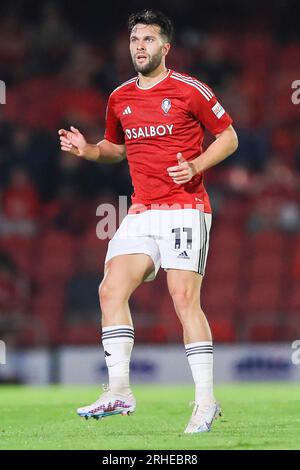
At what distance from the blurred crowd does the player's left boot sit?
8.43m

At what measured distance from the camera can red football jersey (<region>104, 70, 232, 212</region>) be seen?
21.3ft

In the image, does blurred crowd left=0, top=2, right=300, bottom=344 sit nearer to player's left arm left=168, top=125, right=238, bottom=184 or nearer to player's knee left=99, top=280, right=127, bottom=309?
player's knee left=99, top=280, right=127, bottom=309

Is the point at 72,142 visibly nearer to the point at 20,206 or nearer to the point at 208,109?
the point at 208,109

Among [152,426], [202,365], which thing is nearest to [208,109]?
[202,365]

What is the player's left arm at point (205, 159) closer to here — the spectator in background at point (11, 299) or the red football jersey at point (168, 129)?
the red football jersey at point (168, 129)

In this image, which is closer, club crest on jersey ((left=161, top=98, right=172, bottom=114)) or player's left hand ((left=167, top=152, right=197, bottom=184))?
player's left hand ((left=167, top=152, right=197, bottom=184))

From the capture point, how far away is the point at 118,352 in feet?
20.9

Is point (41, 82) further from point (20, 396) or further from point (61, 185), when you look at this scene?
point (20, 396)

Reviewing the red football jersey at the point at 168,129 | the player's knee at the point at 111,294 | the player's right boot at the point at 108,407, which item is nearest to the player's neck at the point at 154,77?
the red football jersey at the point at 168,129

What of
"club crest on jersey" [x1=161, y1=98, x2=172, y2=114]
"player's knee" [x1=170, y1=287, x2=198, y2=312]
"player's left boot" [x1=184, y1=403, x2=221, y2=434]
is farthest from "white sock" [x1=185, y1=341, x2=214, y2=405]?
"club crest on jersey" [x1=161, y1=98, x2=172, y2=114]

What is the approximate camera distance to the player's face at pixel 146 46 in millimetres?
6461

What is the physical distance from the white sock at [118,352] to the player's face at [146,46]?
1.51 meters

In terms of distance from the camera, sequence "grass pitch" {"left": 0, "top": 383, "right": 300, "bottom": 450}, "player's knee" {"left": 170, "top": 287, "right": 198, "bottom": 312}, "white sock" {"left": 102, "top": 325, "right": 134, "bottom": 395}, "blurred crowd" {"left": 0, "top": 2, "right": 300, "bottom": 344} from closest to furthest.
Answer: "grass pitch" {"left": 0, "top": 383, "right": 300, "bottom": 450} < "player's knee" {"left": 170, "top": 287, "right": 198, "bottom": 312} < "white sock" {"left": 102, "top": 325, "right": 134, "bottom": 395} < "blurred crowd" {"left": 0, "top": 2, "right": 300, "bottom": 344}
